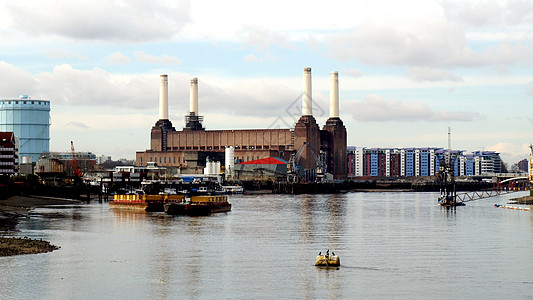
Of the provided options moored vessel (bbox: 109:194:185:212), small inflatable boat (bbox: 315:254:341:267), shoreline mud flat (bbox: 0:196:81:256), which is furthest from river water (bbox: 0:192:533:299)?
moored vessel (bbox: 109:194:185:212)

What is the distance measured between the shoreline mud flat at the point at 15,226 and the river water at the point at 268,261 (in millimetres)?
1310

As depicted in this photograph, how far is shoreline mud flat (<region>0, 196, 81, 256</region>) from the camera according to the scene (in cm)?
5600

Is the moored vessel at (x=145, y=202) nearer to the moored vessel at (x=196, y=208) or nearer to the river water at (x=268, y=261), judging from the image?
the moored vessel at (x=196, y=208)

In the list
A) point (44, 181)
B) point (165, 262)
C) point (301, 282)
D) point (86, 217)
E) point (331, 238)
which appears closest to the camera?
point (301, 282)

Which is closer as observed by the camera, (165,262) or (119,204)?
(165,262)

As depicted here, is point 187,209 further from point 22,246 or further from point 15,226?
point 22,246

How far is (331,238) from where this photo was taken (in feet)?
236

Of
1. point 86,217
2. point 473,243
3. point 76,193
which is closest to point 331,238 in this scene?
point 473,243

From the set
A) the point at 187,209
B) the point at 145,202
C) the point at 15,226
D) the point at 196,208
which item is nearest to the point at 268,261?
the point at 15,226

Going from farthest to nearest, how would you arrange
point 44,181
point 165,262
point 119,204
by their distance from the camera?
point 44,181
point 119,204
point 165,262

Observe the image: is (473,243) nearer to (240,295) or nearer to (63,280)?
(240,295)

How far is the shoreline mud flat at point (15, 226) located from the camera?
5600 cm

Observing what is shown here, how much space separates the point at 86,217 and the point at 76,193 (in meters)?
62.6

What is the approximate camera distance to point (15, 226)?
253 ft
